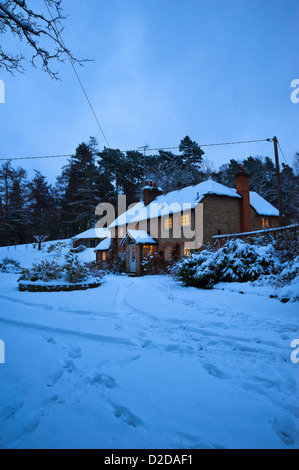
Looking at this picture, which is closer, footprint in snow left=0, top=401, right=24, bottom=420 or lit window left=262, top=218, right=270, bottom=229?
footprint in snow left=0, top=401, right=24, bottom=420

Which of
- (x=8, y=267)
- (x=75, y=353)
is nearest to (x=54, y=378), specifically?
(x=75, y=353)

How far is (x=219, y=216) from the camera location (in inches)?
691

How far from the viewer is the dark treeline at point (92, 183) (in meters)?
33.5

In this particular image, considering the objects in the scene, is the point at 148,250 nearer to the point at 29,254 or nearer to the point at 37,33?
the point at 37,33

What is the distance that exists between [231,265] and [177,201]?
35.4ft

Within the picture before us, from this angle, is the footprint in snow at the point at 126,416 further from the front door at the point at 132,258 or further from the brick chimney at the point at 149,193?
the brick chimney at the point at 149,193

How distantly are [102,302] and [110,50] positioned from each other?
8.75 meters

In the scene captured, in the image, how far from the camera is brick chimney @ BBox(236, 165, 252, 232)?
1856cm

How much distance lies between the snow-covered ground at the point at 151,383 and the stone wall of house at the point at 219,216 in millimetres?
12536

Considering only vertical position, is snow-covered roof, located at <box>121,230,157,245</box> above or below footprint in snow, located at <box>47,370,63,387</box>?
above

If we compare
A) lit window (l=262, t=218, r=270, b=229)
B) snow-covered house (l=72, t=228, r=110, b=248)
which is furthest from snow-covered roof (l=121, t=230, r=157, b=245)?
snow-covered house (l=72, t=228, r=110, b=248)

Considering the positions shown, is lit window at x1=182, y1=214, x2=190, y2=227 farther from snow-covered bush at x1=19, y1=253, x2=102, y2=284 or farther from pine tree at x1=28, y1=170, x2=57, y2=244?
pine tree at x1=28, y1=170, x2=57, y2=244

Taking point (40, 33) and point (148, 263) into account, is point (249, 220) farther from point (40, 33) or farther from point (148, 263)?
point (40, 33)

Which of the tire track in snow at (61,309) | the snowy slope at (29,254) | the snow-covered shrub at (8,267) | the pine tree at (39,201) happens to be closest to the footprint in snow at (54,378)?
the tire track in snow at (61,309)
